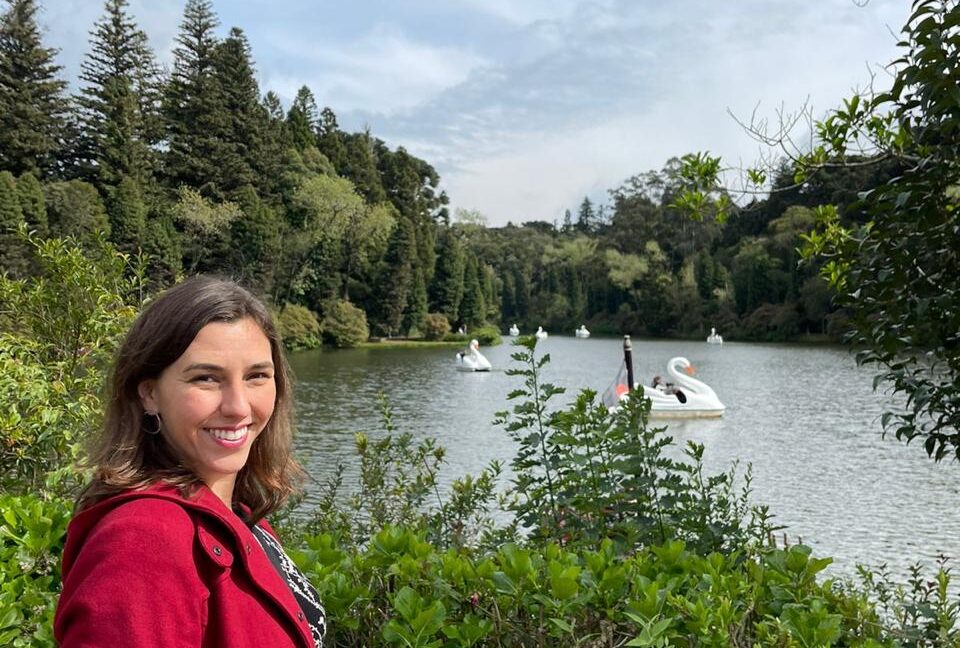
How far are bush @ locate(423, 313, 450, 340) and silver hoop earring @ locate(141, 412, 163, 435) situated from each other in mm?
45966

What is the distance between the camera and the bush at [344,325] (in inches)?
1598

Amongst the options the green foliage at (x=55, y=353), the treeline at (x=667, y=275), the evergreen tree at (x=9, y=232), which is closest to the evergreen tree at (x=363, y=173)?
the treeline at (x=667, y=275)

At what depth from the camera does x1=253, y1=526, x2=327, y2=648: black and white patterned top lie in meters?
1.29

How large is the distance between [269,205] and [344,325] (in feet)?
23.9

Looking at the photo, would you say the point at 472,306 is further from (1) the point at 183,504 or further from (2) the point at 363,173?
(1) the point at 183,504

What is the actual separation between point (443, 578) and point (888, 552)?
23.3 feet

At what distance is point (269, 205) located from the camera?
40312 millimetres

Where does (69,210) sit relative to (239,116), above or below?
below

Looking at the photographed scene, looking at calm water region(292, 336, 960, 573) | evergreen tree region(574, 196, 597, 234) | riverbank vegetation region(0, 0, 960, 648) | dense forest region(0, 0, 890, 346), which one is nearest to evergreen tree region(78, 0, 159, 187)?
dense forest region(0, 0, 890, 346)

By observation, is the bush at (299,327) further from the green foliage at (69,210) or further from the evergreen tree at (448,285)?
the evergreen tree at (448,285)

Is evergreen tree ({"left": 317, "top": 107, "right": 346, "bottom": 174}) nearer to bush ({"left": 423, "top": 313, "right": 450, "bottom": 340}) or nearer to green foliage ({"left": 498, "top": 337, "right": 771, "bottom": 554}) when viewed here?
bush ({"left": 423, "top": 313, "right": 450, "bottom": 340})

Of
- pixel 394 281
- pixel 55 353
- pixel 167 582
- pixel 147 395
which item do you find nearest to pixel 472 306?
pixel 394 281

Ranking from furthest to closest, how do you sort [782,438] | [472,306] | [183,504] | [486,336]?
[472,306]
[486,336]
[782,438]
[183,504]

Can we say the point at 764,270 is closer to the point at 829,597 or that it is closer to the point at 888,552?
the point at 888,552
